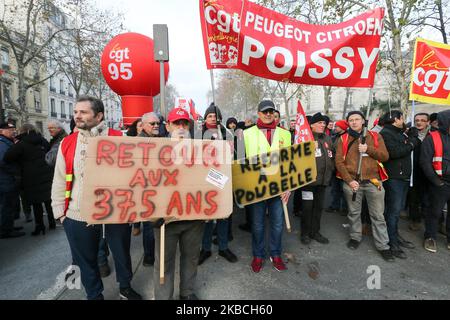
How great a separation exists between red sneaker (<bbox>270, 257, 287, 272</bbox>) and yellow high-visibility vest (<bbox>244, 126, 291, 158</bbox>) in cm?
150

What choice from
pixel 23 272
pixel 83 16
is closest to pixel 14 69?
pixel 83 16

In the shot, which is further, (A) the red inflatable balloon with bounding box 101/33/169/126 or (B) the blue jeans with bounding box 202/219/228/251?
(A) the red inflatable balloon with bounding box 101/33/169/126

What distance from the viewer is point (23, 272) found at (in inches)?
137

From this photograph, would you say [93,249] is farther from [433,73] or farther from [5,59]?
[5,59]

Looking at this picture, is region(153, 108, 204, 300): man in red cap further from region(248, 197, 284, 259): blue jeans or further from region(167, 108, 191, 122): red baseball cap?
region(248, 197, 284, 259): blue jeans

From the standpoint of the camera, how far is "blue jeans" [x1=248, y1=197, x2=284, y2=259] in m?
3.32

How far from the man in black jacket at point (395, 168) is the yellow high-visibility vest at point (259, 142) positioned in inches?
72.6

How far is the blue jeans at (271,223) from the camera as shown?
10.9 feet

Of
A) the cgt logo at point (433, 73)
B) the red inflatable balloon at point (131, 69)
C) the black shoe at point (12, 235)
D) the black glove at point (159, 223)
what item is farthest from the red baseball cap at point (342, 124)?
the black shoe at point (12, 235)

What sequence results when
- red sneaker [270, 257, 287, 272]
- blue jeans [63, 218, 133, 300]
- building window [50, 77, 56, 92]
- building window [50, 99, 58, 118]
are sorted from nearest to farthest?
1. blue jeans [63, 218, 133, 300]
2. red sneaker [270, 257, 287, 272]
3. building window [50, 99, 58, 118]
4. building window [50, 77, 56, 92]

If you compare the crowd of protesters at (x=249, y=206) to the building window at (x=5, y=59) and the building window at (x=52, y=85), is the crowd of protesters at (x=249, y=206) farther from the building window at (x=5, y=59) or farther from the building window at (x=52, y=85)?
the building window at (x=52, y=85)

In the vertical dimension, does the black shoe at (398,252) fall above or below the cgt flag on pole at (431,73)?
below

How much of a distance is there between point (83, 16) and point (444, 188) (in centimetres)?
1901

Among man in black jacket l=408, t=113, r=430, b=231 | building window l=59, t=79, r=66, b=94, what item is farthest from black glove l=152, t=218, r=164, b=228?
building window l=59, t=79, r=66, b=94
